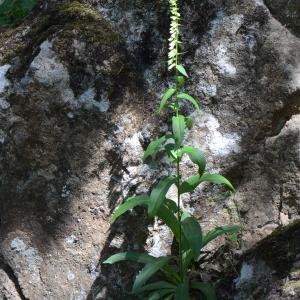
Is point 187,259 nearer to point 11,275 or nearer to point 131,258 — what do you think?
point 131,258

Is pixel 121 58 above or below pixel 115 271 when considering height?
above

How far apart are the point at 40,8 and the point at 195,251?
7.58ft

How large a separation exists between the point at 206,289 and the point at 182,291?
15cm

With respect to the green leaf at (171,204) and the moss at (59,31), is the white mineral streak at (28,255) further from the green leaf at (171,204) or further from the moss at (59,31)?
the moss at (59,31)

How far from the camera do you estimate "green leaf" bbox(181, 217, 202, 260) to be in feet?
8.64

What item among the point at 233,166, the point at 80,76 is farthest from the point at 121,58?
the point at 233,166

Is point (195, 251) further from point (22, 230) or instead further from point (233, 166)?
point (22, 230)

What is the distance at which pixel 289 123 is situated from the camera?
3340mm

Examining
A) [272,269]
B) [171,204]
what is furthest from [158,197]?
[272,269]

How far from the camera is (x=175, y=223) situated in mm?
2943

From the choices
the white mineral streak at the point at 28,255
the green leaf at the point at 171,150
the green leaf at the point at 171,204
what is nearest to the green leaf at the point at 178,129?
the green leaf at the point at 171,150

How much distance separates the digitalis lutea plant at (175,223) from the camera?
2684 millimetres

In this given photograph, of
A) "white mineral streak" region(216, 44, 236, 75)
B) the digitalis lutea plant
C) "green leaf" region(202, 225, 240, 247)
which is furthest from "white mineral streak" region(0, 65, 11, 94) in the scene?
"green leaf" region(202, 225, 240, 247)

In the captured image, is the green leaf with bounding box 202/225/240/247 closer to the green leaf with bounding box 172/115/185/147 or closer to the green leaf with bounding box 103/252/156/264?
the green leaf with bounding box 103/252/156/264
